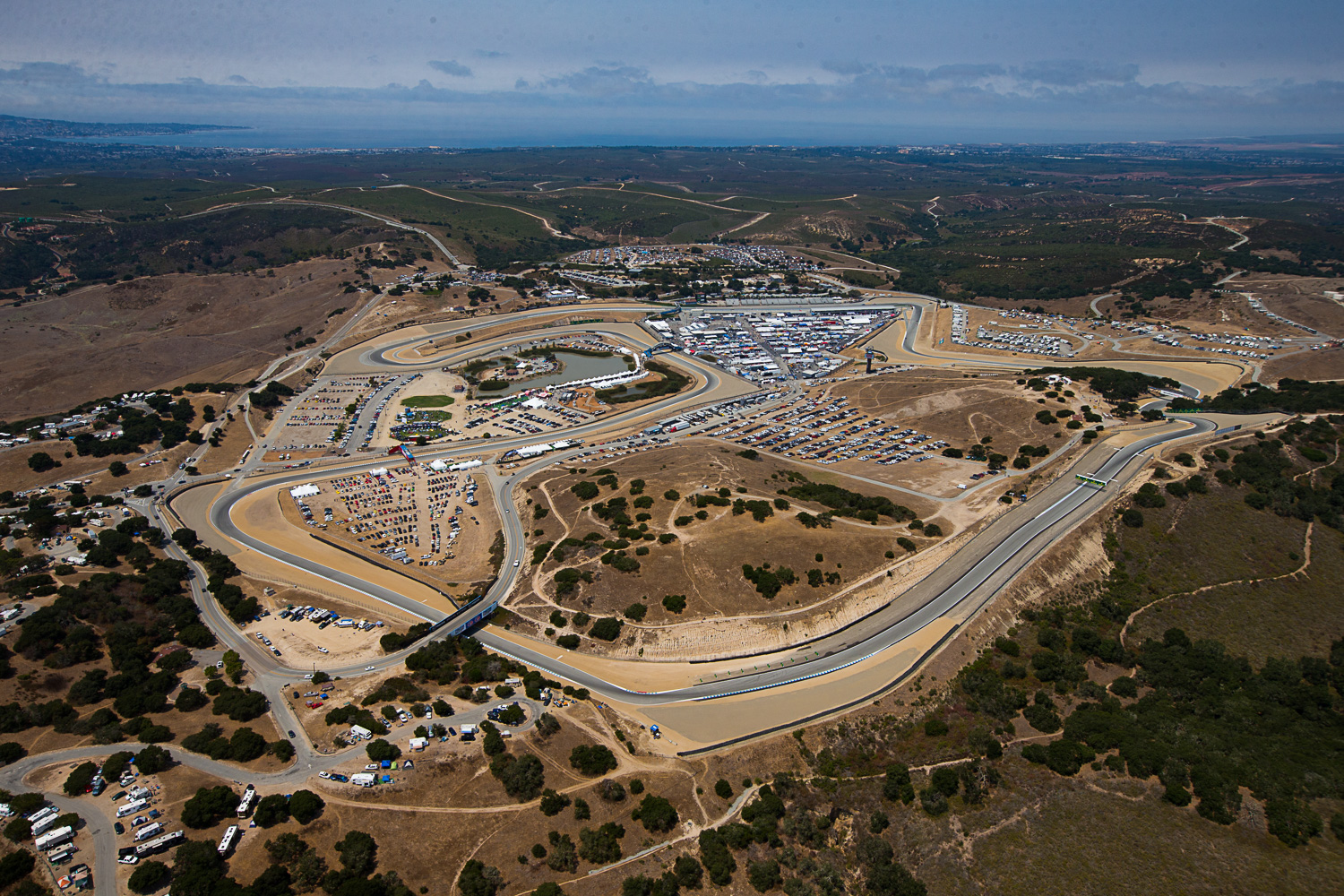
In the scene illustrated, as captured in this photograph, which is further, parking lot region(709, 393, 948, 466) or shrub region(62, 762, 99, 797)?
parking lot region(709, 393, 948, 466)

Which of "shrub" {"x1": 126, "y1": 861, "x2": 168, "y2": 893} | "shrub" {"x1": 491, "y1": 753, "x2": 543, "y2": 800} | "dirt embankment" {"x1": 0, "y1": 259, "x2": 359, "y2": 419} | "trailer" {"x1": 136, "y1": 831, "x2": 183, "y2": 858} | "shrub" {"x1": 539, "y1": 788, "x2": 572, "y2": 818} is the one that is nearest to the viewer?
"shrub" {"x1": 126, "y1": 861, "x2": 168, "y2": 893}

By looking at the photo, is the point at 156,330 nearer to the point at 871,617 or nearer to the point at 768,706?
the point at 768,706

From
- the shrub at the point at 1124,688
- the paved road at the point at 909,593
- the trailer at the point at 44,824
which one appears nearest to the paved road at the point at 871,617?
the paved road at the point at 909,593

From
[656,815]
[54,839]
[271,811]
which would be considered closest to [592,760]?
[656,815]

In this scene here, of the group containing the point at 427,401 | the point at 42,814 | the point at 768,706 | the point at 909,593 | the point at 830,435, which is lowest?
the point at 768,706

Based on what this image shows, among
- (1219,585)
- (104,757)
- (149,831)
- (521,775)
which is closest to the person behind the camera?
(149,831)

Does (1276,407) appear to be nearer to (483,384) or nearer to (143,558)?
(483,384)

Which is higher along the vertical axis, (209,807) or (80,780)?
(209,807)

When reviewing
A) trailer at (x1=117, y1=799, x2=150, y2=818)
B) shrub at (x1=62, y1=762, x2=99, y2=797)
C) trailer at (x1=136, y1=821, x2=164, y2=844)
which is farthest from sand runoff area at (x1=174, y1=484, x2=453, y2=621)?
trailer at (x1=136, y1=821, x2=164, y2=844)

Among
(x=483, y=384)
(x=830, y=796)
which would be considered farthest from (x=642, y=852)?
(x=483, y=384)

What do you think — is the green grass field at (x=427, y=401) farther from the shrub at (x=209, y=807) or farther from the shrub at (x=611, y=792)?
the shrub at (x=611, y=792)

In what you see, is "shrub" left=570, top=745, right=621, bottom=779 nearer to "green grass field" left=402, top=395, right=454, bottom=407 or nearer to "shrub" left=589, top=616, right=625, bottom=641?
"shrub" left=589, top=616, right=625, bottom=641
